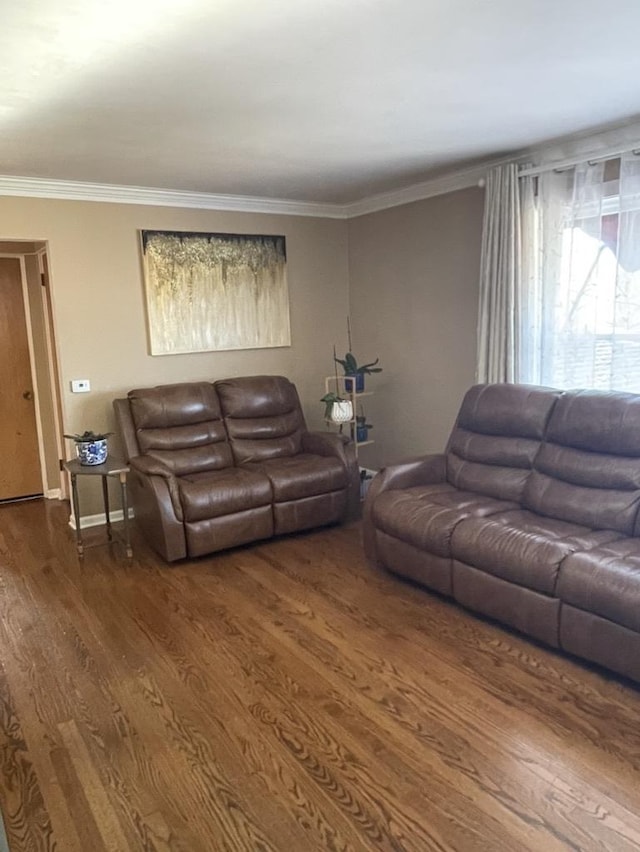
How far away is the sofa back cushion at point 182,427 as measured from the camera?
14.5 feet

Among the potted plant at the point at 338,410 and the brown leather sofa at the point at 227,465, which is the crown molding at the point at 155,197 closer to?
the brown leather sofa at the point at 227,465

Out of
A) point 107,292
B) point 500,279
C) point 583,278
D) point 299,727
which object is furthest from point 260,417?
point 299,727

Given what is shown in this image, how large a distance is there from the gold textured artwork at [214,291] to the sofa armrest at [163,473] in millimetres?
1045

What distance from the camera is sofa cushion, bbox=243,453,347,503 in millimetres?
4238

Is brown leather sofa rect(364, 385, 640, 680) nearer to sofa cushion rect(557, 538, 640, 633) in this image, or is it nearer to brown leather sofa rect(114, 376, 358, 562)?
sofa cushion rect(557, 538, 640, 633)

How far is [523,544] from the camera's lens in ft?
9.47

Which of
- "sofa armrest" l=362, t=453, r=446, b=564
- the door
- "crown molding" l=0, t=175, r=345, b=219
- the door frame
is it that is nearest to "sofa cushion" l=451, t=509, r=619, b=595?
"sofa armrest" l=362, t=453, r=446, b=564

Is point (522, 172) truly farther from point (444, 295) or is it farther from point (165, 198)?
point (165, 198)

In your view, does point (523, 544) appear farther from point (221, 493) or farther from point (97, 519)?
point (97, 519)

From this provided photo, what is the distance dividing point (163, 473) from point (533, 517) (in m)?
2.19

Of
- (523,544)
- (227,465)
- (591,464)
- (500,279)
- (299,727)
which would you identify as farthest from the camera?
(227,465)

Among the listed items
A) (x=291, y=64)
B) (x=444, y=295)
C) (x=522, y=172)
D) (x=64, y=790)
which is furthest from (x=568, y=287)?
(x=64, y=790)

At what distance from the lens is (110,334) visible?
15.4 ft

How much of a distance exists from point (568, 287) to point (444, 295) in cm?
112
